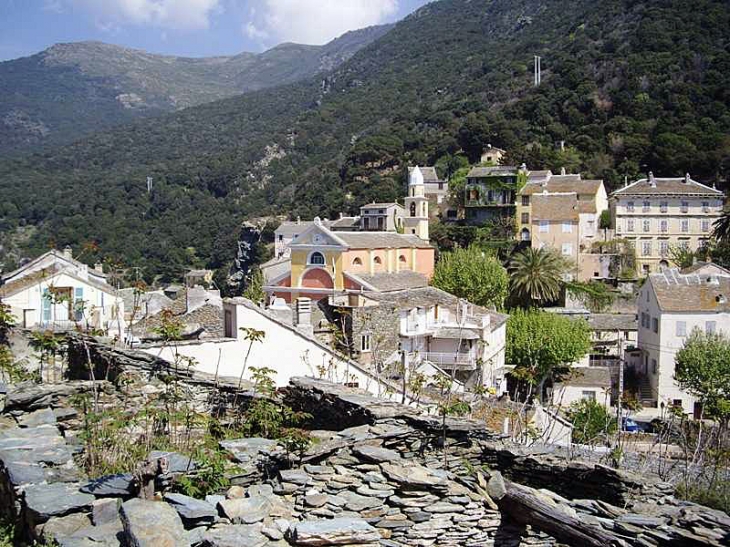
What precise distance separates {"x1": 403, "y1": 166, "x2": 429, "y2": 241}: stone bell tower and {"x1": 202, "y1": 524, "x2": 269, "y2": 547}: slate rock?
56871mm

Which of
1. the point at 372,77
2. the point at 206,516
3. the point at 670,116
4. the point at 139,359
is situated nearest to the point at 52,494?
the point at 206,516

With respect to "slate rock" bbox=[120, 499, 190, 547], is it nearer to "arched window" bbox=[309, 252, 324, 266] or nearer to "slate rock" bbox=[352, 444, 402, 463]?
"slate rock" bbox=[352, 444, 402, 463]

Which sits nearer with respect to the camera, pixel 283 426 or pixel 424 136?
pixel 283 426

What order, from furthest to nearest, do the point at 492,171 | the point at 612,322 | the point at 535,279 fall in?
the point at 492,171 < the point at 535,279 < the point at 612,322

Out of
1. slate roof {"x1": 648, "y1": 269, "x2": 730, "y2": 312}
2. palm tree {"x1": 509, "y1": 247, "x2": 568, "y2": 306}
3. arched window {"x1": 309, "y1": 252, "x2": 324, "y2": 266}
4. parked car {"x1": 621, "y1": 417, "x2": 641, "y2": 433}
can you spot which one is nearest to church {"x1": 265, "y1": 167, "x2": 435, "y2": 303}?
arched window {"x1": 309, "y1": 252, "x2": 324, "y2": 266}

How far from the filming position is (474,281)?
44.2m

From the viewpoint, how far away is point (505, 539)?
252 inches

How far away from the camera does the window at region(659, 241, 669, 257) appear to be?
200 ft

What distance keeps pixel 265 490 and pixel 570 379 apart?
31.8 metres

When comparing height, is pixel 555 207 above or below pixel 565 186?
below

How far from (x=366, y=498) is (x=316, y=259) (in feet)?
112

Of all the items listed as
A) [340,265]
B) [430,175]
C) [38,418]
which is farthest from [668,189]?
[38,418]

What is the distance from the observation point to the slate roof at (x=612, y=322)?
4474 cm

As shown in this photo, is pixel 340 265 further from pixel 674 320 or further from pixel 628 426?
pixel 628 426
